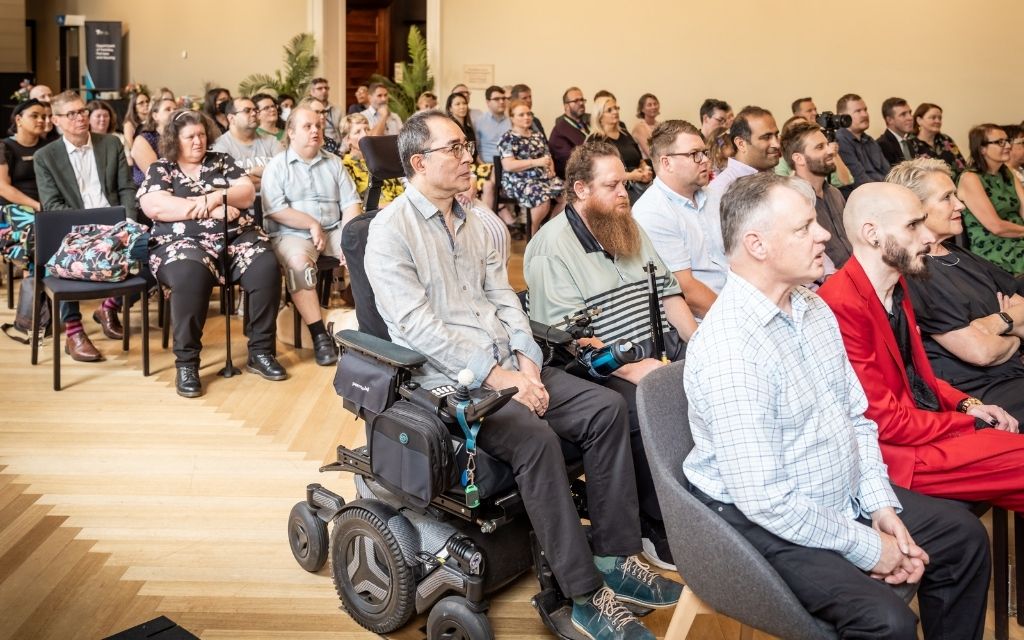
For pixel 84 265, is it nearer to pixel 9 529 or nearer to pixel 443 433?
pixel 9 529

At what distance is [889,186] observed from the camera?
8.81ft

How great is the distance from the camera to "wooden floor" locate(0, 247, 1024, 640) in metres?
2.62

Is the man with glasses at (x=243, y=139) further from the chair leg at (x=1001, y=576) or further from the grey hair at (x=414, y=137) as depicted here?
the chair leg at (x=1001, y=576)

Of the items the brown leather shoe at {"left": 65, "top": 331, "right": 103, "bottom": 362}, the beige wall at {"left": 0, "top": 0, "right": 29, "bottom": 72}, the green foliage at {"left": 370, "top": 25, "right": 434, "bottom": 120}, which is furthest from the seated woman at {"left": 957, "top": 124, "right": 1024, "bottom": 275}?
the beige wall at {"left": 0, "top": 0, "right": 29, "bottom": 72}

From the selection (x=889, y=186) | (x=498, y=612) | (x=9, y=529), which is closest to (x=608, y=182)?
(x=889, y=186)

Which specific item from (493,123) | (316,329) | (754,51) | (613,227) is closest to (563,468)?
(613,227)

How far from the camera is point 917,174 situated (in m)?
3.12

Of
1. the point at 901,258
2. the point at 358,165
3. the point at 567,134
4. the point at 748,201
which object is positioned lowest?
the point at 901,258

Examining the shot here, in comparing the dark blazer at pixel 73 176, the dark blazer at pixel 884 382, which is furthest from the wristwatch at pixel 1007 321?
the dark blazer at pixel 73 176

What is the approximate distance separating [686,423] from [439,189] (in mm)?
1062

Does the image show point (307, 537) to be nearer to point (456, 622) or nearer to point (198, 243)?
point (456, 622)

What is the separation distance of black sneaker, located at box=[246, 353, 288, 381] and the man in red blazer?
9.57 feet

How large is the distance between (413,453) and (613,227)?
1136 millimetres

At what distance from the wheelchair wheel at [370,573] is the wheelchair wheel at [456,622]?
3.7 inches
